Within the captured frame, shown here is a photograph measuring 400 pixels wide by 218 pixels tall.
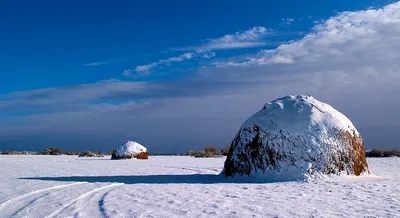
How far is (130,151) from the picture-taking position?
21719 mm

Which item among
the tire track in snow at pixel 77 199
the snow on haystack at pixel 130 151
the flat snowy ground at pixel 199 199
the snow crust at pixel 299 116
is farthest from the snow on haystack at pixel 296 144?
the snow on haystack at pixel 130 151

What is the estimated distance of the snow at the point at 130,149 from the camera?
21.6 meters

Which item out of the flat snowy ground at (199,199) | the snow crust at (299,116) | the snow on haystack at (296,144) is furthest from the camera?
the snow crust at (299,116)

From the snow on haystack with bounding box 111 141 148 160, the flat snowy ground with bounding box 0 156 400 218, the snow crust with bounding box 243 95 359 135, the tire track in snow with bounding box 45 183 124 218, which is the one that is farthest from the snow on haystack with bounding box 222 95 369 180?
the snow on haystack with bounding box 111 141 148 160

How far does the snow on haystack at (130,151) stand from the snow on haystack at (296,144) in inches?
441

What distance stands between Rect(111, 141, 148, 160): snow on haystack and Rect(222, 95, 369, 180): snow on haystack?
36.7 feet

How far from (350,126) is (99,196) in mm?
7023

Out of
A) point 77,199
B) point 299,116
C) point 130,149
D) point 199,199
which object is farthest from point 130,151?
point 199,199

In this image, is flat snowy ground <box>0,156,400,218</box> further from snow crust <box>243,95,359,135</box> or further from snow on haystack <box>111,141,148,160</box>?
snow on haystack <box>111,141,148,160</box>

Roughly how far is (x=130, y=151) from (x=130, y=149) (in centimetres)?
13

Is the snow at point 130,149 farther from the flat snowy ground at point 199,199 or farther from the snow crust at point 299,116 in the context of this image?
the flat snowy ground at point 199,199

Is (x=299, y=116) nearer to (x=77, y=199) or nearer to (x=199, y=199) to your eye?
(x=199, y=199)

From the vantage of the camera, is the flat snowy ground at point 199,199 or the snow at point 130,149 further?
the snow at point 130,149

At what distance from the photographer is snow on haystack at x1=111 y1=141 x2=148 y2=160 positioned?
21.6 metres
